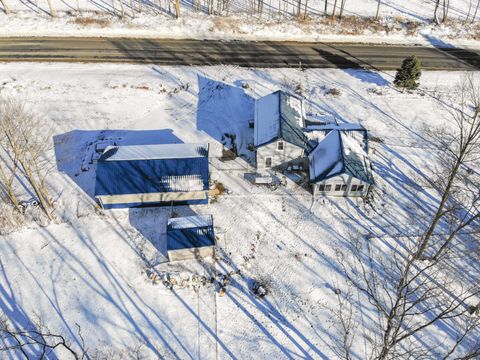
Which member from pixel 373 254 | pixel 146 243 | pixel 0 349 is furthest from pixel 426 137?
pixel 0 349

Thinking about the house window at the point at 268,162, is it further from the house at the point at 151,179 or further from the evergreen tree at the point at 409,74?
the evergreen tree at the point at 409,74

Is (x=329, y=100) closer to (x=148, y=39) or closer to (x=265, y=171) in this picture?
(x=265, y=171)

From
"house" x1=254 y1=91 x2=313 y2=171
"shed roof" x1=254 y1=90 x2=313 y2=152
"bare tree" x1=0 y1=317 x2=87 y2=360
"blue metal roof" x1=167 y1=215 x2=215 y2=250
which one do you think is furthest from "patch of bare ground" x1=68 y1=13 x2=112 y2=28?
"bare tree" x1=0 y1=317 x2=87 y2=360

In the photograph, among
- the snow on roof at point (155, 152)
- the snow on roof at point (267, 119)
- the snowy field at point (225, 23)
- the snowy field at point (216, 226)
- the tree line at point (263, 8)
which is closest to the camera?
the snowy field at point (216, 226)

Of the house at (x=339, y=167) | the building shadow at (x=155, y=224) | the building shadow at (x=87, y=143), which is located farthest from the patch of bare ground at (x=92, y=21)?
the house at (x=339, y=167)

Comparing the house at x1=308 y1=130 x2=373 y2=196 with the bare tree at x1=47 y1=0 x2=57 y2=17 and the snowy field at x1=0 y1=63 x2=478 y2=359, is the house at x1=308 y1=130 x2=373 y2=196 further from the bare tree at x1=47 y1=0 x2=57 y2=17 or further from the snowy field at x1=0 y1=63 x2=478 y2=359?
the bare tree at x1=47 y1=0 x2=57 y2=17

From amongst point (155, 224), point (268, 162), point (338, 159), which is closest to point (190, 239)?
point (155, 224)
